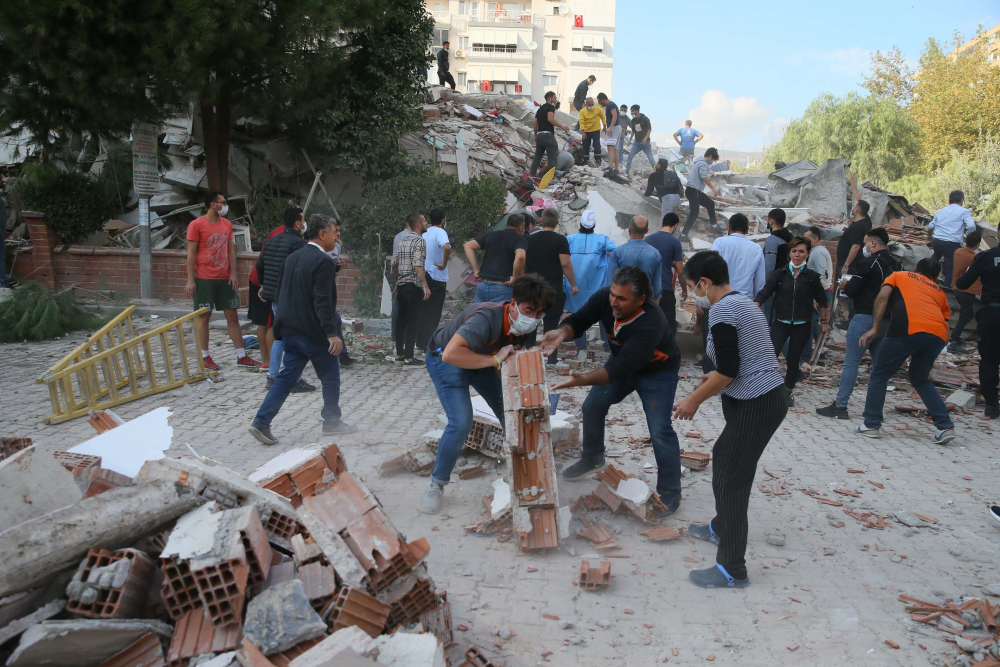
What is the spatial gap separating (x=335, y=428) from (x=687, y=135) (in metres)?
16.0

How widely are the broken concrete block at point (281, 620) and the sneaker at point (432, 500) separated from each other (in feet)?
5.96

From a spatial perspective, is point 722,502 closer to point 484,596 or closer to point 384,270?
point 484,596

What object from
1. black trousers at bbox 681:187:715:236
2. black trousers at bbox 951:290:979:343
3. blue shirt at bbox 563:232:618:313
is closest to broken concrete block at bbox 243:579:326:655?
blue shirt at bbox 563:232:618:313

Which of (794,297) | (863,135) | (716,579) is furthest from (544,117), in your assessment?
(863,135)

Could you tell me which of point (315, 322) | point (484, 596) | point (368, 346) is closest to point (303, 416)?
point (315, 322)

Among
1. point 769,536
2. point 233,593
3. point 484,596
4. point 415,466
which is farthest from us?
point 415,466

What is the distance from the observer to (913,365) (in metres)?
6.29

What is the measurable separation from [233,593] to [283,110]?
10.4 meters

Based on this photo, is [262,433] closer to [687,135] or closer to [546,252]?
[546,252]

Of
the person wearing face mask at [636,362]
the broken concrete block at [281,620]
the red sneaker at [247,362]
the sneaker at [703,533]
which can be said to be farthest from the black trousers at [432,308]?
the broken concrete block at [281,620]

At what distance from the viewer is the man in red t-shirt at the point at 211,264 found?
7.55 metres

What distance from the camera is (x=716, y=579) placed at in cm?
375

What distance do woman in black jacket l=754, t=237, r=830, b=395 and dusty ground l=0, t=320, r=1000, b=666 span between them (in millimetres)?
960

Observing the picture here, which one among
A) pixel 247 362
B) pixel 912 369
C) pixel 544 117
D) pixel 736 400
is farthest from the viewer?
pixel 544 117
